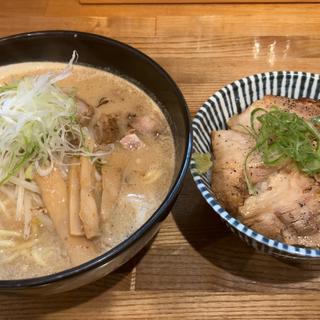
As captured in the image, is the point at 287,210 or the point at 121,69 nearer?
the point at 287,210

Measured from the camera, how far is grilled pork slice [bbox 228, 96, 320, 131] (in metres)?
1.55

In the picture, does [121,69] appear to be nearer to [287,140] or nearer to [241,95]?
[241,95]

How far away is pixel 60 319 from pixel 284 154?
81 centimetres

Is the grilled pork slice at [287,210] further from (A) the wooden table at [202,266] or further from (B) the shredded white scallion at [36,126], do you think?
(B) the shredded white scallion at [36,126]

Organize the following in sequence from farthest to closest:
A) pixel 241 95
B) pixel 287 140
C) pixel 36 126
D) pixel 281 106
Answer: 1. pixel 241 95
2. pixel 281 106
3. pixel 287 140
4. pixel 36 126

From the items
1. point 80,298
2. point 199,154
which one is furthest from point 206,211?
point 80,298

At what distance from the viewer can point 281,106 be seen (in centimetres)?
157

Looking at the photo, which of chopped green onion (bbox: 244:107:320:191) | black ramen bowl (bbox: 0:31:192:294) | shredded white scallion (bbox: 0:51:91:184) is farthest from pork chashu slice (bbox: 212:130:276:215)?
shredded white scallion (bbox: 0:51:91:184)

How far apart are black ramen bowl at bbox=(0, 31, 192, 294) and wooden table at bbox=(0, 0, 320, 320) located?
0.58 feet

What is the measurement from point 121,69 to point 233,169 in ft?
1.69

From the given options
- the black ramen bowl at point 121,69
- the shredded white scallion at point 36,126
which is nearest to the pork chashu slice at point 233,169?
the black ramen bowl at point 121,69

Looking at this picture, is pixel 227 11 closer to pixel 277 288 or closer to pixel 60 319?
pixel 277 288

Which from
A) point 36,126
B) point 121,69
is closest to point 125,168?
point 36,126

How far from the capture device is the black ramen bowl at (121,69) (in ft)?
3.72
